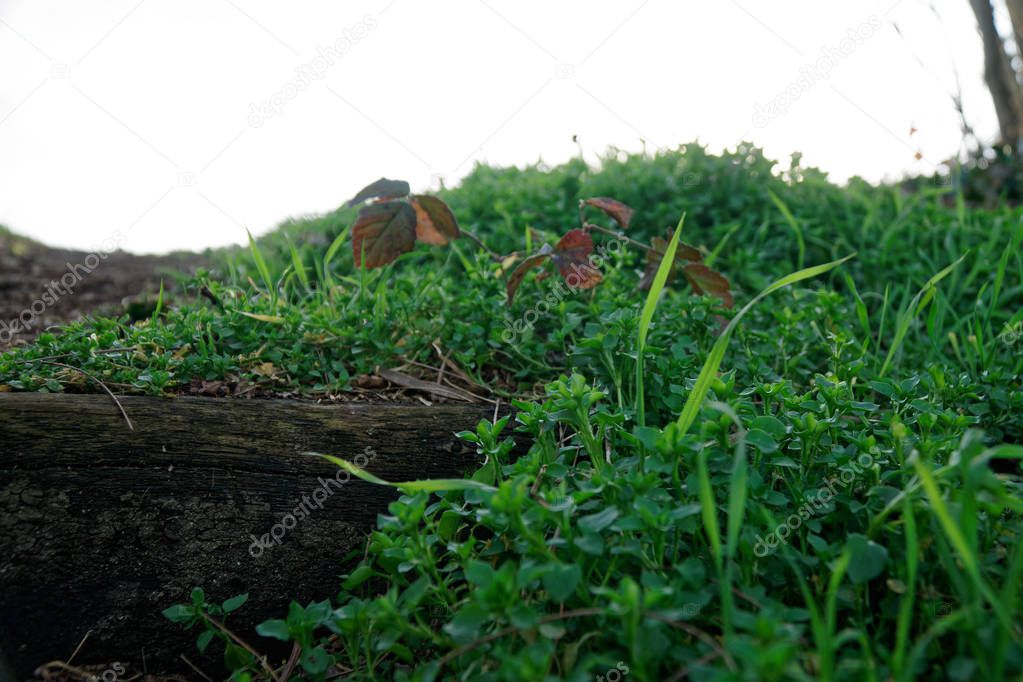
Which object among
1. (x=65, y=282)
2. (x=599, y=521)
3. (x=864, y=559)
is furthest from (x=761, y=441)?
(x=65, y=282)

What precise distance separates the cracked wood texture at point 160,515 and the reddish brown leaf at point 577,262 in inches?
30.6

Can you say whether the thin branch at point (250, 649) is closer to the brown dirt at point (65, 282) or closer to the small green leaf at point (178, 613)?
the small green leaf at point (178, 613)

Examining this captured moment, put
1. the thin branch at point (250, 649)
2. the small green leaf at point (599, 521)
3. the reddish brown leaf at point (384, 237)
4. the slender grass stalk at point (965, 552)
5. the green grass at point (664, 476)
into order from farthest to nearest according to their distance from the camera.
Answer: the reddish brown leaf at point (384, 237)
the thin branch at point (250, 649)
the small green leaf at point (599, 521)
the green grass at point (664, 476)
the slender grass stalk at point (965, 552)

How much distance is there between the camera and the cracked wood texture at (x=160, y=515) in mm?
1696

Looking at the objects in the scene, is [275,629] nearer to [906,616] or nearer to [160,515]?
[160,515]

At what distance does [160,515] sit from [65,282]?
320 centimetres

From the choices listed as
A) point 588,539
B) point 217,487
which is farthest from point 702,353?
point 217,487

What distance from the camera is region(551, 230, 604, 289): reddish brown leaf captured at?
2.21m

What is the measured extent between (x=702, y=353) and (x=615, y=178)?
2010 millimetres

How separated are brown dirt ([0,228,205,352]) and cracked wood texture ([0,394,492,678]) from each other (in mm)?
1141

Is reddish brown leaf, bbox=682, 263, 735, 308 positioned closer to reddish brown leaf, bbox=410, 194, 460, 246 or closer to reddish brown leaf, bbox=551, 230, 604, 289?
reddish brown leaf, bbox=551, 230, 604, 289

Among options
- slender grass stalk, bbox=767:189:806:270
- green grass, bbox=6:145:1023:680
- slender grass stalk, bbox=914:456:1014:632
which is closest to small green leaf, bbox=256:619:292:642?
green grass, bbox=6:145:1023:680

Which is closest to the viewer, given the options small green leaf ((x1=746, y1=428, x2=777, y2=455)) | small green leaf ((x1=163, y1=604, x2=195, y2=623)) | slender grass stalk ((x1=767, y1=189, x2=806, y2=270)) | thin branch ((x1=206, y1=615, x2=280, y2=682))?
small green leaf ((x1=746, y1=428, x2=777, y2=455))

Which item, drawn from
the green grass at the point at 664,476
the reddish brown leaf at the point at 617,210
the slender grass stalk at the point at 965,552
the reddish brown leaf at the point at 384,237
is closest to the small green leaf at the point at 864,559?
the green grass at the point at 664,476
